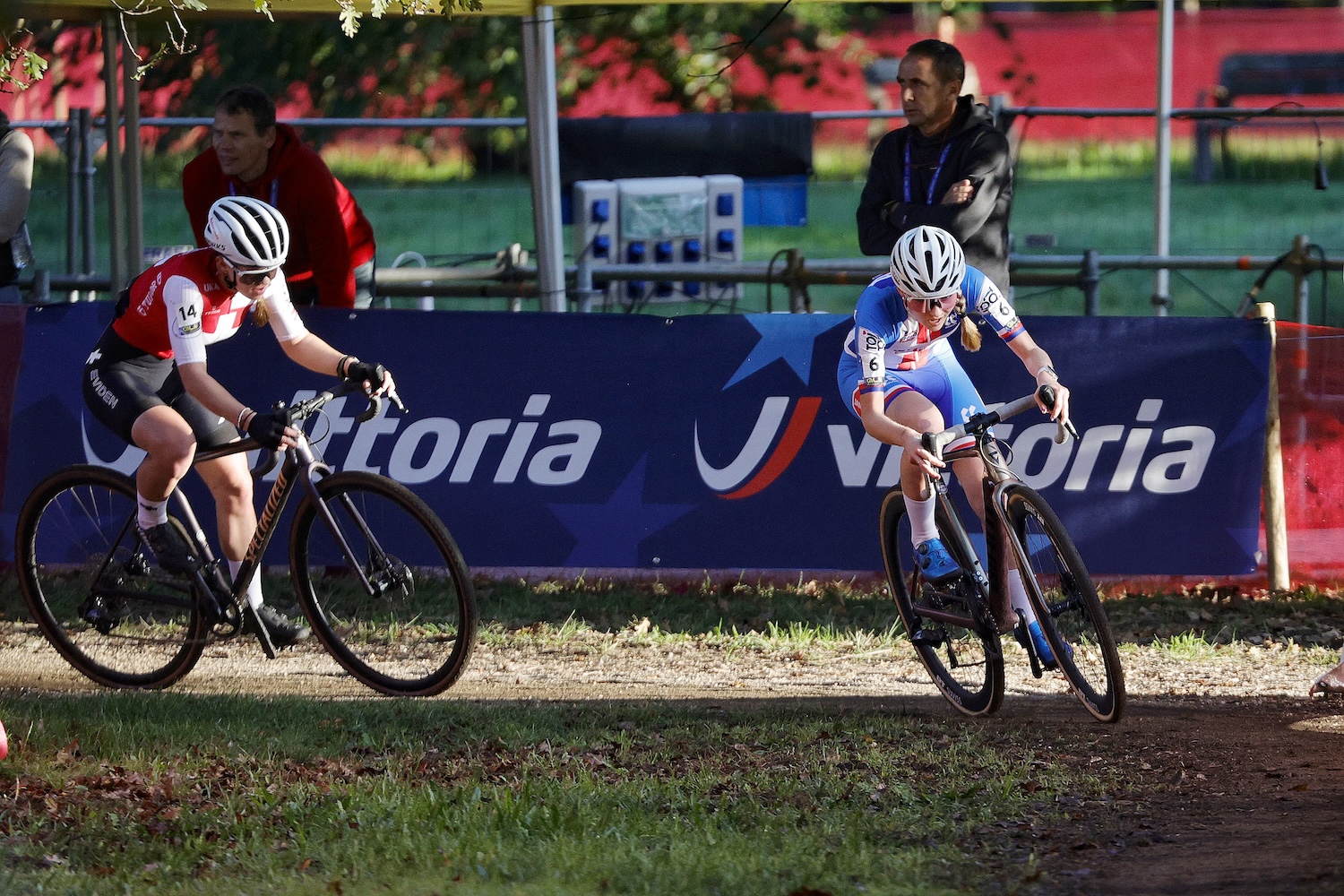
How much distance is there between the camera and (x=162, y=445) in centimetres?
728

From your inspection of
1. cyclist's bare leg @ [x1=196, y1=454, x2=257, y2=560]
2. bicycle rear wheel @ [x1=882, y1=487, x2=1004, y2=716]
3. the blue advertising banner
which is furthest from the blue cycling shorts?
cyclist's bare leg @ [x1=196, y1=454, x2=257, y2=560]

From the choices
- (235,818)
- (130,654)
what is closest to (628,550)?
(130,654)

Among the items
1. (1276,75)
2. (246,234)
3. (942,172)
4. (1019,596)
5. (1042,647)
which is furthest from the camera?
(1276,75)

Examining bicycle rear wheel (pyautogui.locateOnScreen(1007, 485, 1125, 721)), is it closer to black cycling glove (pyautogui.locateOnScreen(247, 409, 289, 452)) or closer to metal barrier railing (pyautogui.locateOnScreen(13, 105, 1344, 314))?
black cycling glove (pyautogui.locateOnScreen(247, 409, 289, 452))

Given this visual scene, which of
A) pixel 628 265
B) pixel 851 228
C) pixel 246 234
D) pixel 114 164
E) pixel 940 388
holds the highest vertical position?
pixel 851 228

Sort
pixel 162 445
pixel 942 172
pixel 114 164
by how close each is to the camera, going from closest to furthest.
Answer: pixel 162 445 → pixel 942 172 → pixel 114 164

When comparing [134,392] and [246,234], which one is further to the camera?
[134,392]

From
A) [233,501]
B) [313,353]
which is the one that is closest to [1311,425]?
[313,353]

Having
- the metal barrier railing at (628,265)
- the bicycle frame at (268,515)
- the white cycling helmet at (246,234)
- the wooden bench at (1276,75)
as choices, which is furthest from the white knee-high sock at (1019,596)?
the wooden bench at (1276,75)

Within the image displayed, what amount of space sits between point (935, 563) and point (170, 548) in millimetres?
3306

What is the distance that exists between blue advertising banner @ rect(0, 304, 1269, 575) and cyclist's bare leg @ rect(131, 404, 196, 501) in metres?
1.64

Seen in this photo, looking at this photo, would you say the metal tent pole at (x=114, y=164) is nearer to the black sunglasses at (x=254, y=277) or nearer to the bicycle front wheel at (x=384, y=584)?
the black sunglasses at (x=254, y=277)

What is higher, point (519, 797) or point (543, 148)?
point (543, 148)

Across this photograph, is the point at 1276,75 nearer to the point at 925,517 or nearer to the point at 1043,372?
the point at 925,517
